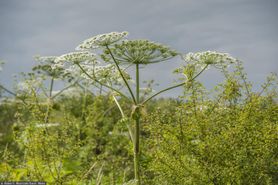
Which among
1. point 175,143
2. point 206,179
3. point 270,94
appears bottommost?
point 206,179

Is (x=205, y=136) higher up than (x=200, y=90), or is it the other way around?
(x=200, y=90)

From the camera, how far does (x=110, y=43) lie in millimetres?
4832

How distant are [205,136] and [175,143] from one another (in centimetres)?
35

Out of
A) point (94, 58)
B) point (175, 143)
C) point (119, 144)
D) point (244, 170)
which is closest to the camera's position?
point (244, 170)

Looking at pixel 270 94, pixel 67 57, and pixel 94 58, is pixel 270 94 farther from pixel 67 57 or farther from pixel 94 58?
pixel 67 57

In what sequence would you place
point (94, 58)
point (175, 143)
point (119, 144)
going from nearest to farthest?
point (175, 143) → point (94, 58) → point (119, 144)

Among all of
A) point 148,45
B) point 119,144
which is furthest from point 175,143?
point 119,144

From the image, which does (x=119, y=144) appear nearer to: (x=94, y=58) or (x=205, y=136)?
(x=94, y=58)

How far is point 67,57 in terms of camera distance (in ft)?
17.5

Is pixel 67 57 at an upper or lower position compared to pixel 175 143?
upper

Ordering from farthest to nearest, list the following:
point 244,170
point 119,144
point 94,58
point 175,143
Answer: point 119,144 < point 94,58 < point 175,143 < point 244,170

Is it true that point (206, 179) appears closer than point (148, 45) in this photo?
Yes

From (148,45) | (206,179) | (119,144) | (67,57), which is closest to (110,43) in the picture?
(148,45)

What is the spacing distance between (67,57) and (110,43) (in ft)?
2.62
